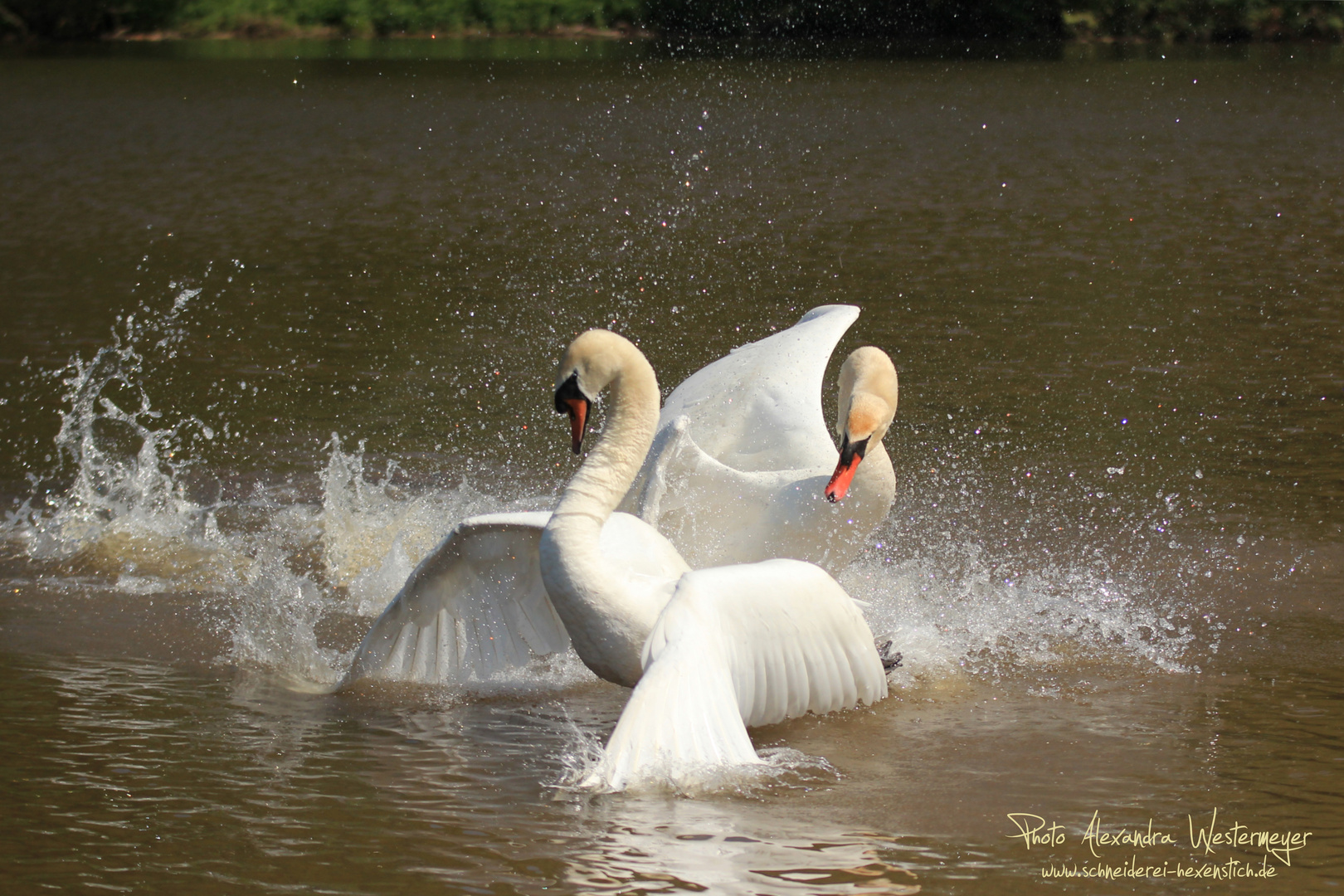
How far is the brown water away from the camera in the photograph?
407 cm

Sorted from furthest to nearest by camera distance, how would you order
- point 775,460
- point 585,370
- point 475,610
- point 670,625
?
1. point 775,460
2. point 475,610
3. point 585,370
4. point 670,625

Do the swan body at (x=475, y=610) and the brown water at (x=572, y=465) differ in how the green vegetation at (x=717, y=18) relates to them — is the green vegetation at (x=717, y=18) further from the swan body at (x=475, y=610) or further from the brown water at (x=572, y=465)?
the swan body at (x=475, y=610)

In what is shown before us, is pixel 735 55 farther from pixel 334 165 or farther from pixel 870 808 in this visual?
pixel 870 808

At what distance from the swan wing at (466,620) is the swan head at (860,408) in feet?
3.32

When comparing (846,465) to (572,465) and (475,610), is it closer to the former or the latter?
(475,610)

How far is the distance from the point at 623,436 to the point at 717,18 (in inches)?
1397

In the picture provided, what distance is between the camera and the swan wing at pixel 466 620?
492 centimetres

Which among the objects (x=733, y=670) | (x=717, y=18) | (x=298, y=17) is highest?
(x=298, y=17)

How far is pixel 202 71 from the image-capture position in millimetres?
28562

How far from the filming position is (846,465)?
188 inches

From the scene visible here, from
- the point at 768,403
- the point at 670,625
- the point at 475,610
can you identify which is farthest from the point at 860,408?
the point at 475,610

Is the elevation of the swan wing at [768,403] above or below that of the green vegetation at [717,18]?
below

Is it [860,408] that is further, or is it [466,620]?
[466,620]

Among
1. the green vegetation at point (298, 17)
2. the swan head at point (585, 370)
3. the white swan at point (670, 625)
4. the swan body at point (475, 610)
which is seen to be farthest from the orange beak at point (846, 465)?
the green vegetation at point (298, 17)
